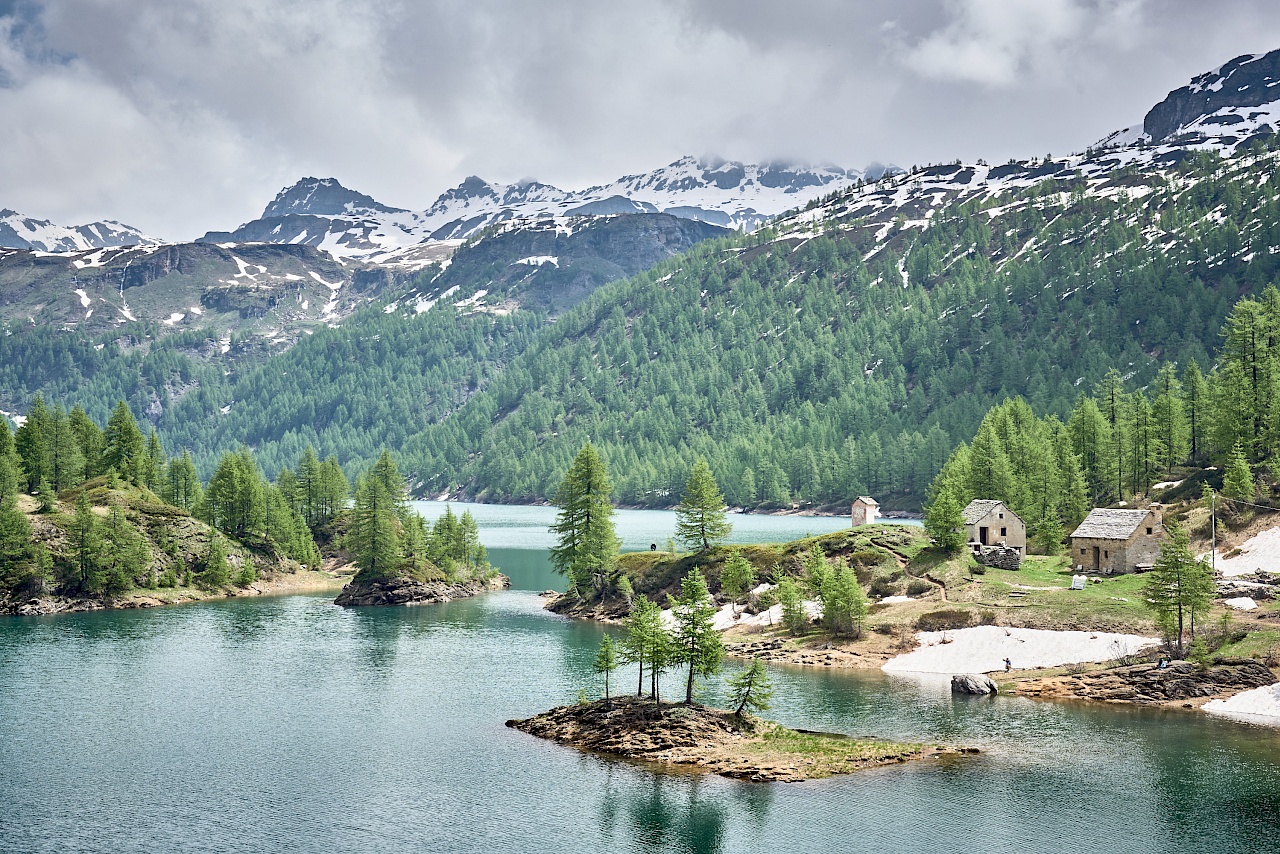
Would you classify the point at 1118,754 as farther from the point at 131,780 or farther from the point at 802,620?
the point at 131,780

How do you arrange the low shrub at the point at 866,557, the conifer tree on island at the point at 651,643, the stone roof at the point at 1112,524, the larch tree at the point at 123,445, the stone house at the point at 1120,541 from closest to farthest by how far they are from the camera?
the conifer tree on island at the point at 651,643 < the stone house at the point at 1120,541 < the stone roof at the point at 1112,524 < the low shrub at the point at 866,557 < the larch tree at the point at 123,445

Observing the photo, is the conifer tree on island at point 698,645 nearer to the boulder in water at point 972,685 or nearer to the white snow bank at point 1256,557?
the boulder in water at point 972,685

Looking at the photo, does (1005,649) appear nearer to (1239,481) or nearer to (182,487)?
(1239,481)

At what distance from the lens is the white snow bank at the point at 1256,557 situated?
101750 millimetres

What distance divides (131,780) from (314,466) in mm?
121956

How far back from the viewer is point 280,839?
182ft

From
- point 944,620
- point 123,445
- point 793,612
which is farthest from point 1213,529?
point 123,445

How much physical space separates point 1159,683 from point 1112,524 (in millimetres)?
31193

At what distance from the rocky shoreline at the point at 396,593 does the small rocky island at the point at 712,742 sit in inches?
2773

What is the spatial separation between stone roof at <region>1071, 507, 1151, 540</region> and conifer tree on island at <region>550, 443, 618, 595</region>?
169 ft

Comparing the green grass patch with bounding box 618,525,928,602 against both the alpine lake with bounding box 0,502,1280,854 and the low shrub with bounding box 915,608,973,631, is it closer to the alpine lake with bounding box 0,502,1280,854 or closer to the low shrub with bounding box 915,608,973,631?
the low shrub with bounding box 915,608,973,631

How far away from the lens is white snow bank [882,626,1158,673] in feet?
294

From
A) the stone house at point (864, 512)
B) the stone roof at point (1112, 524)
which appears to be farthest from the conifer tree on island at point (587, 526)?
the stone roof at point (1112, 524)

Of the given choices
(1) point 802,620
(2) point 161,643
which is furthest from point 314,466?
(1) point 802,620
